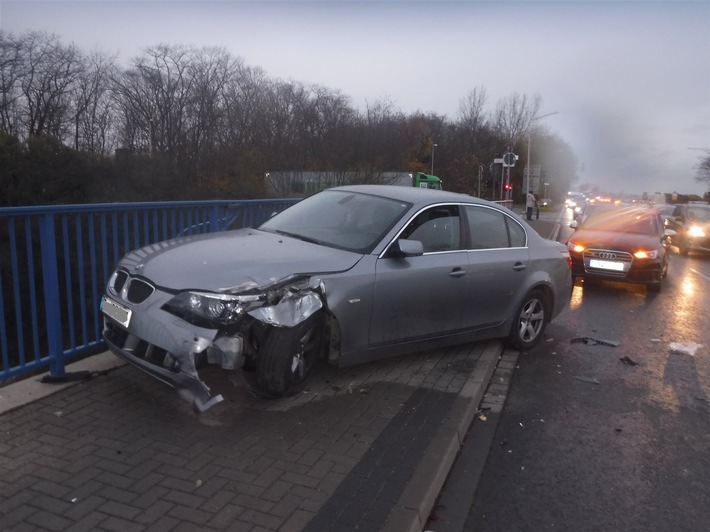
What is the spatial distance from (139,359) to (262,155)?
32.8m

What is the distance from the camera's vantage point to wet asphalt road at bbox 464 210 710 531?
12.1 ft

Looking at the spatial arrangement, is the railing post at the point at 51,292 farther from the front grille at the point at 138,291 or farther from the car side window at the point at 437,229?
the car side window at the point at 437,229

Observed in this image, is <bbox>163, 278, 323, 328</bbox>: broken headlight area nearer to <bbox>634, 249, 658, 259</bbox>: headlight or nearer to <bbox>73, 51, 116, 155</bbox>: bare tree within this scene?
<bbox>634, 249, 658, 259</bbox>: headlight

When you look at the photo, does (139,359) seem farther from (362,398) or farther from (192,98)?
(192,98)

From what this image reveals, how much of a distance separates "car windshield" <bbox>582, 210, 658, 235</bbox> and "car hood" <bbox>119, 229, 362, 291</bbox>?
9371mm

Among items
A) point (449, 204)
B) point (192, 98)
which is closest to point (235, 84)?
point (192, 98)

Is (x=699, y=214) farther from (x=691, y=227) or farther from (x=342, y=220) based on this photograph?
(x=342, y=220)

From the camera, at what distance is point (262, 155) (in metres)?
36.1

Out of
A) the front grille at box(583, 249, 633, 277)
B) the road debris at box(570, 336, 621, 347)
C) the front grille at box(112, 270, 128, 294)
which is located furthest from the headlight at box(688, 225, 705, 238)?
the front grille at box(112, 270, 128, 294)

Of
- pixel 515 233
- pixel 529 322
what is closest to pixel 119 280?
pixel 515 233

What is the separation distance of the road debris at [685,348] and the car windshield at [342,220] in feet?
13.4

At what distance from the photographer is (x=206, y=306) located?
164 inches

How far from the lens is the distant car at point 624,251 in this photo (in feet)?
36.7

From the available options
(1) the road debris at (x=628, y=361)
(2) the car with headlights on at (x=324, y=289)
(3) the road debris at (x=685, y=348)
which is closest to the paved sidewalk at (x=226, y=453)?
(2) the car with headlights on at (x=324, y=289)
